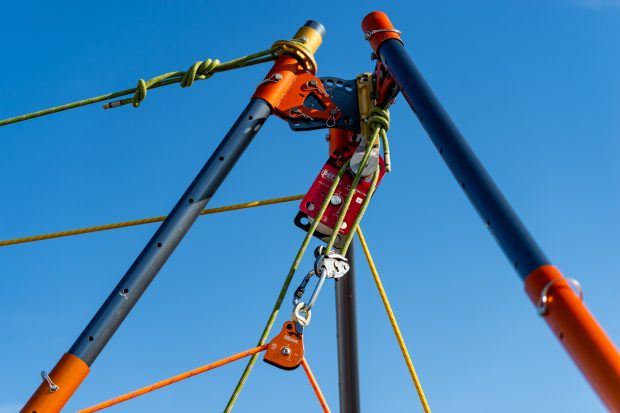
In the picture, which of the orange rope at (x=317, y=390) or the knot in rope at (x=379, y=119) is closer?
the orange rope at (x=317, y=390)

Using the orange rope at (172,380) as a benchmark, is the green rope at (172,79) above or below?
above

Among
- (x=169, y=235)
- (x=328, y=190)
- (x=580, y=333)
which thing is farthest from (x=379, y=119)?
(x=580, y=333)

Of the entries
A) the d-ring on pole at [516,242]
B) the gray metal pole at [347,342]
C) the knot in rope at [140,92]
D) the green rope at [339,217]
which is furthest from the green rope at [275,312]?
the knot in rope at [140,92]

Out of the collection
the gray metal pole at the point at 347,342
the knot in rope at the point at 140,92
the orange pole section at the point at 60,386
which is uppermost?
the knot in rope at the point at 140,92

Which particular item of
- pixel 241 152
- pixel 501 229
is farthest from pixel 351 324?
pixel 501 229

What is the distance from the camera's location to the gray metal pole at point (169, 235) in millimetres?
5137

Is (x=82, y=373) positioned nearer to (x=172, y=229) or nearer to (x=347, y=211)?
(x=172, y=229)

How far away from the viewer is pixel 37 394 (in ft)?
16.1

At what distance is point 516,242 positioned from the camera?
12.9ft

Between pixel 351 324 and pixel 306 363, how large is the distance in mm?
815

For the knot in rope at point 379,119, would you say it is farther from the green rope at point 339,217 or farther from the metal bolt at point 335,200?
the metal bolt at point 335,200

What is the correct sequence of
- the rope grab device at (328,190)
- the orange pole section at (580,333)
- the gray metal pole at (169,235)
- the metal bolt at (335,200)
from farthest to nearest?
1. the metal bolt at (335,200)
2. the gray metal pole at (169,235)
3. the rope grab device at (328,190)
4. the orange pole section at (580,333)

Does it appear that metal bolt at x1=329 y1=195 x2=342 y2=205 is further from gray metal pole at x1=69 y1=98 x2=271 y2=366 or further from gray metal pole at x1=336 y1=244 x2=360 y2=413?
gray metal pole at x1=69 y1=98 x2=271 y2=366

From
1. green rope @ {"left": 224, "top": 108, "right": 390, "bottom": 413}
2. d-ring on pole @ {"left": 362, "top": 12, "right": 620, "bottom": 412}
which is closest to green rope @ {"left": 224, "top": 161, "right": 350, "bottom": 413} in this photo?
green rope @ {"left": 224, "top": 108, "right": 390, "bottom": 413}
